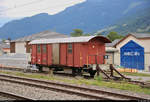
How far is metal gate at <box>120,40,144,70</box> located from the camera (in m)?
32.7

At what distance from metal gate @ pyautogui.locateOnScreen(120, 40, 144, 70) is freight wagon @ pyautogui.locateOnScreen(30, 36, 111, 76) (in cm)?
1628

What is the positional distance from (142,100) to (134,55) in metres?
26.6

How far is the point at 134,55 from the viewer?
33.8 m

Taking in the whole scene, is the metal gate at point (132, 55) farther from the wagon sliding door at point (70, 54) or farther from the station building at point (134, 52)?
the wagon sliding door at point (70, 54)

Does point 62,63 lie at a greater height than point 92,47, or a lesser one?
lesser

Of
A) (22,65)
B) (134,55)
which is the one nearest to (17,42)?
(22,65)

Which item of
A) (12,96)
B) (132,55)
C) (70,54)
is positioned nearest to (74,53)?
(70,54)

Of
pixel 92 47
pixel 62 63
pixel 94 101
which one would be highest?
pixel 92 47

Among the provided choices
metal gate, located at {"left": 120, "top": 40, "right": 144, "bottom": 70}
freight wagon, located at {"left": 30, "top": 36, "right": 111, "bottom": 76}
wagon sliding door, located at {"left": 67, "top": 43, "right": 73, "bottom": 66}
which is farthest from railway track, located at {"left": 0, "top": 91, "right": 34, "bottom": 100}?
metal gate, located at {"left": 120, "top": 40, "right": 144, "bottom": 70}

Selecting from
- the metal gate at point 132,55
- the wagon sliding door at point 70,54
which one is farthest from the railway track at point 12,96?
the metal gate at point 132,55

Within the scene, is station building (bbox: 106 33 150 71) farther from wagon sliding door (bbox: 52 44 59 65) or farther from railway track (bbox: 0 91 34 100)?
railway track (bbox: 0 91 34 100)

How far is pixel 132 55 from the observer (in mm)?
34094

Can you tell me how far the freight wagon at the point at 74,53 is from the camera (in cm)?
1655

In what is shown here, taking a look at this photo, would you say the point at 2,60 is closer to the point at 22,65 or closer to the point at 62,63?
the point at 22,65
